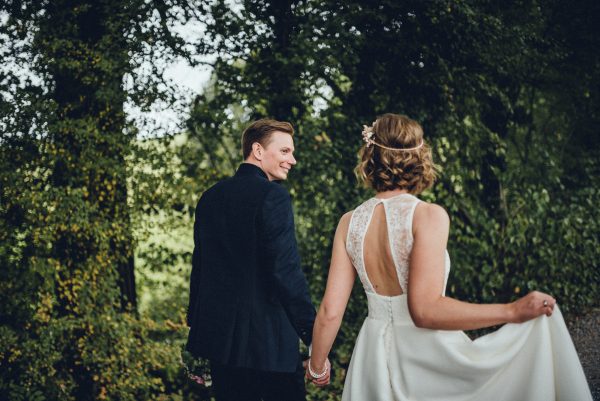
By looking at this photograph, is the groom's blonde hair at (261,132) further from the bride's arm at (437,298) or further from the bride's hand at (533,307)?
the bride's hand at (533,307)

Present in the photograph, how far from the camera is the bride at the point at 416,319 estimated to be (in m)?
2.40

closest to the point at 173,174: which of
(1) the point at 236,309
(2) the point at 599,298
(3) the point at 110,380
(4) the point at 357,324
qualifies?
(3) the point at 110,380

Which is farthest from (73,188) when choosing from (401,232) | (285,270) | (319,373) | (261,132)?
(401,232)

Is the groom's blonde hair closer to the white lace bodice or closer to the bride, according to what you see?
the bride

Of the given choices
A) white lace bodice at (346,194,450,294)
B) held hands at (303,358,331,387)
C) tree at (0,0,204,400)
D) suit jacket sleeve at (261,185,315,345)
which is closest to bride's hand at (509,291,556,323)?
white lace bodice at (346,194,450,294)

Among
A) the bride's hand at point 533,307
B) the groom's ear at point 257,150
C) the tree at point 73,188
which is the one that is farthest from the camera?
the tree at point 73,188

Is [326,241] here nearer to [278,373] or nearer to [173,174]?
[173,174]

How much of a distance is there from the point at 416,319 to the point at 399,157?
744mm

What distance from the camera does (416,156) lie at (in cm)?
273

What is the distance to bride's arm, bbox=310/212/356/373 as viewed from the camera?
2762 millimetres

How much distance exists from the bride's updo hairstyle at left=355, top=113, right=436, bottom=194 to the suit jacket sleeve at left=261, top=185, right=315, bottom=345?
591 mm

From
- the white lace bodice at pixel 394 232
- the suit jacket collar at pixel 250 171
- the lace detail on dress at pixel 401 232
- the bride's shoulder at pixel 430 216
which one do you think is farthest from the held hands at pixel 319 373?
the suit jacket collar at pixel 250 171

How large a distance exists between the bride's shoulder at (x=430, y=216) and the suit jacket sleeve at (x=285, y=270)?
0.80m

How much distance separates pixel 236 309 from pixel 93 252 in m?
3.15
